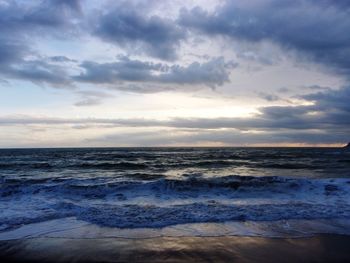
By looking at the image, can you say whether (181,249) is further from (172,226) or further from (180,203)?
(180,203)

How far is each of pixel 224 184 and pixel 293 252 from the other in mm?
10017

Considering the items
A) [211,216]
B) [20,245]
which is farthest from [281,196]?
[20,245]

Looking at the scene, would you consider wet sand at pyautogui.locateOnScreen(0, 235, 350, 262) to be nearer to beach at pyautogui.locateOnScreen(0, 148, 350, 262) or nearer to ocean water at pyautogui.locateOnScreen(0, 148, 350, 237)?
beach at pyautogui.locateOnScreen(0, 148, 350, 262)

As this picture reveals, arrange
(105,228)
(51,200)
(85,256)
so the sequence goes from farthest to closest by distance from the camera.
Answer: (51,200) → (105,228) → (85,256)

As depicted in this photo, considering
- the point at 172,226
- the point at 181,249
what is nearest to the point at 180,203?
the point at 172,226

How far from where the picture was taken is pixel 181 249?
6.64 metres

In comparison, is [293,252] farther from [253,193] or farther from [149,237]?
[253,193]

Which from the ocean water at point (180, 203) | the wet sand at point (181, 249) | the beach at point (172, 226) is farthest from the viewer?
the ocean water at point (180, 203)

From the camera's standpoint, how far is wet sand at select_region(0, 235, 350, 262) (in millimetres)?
6137

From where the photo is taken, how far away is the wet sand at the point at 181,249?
6.14 meters

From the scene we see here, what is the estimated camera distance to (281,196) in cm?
1405

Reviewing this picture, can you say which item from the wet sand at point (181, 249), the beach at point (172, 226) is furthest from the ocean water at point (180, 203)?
the wet sand at point (181, 249)

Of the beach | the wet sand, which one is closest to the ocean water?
the beach

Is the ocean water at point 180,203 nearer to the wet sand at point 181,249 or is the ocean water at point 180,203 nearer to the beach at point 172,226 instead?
the beach at point 172,226
